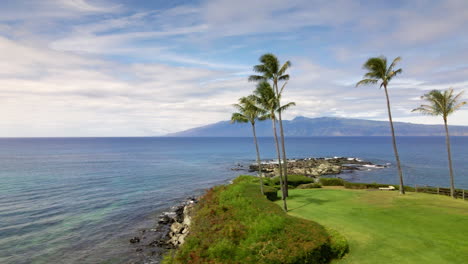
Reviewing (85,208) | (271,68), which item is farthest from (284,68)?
(85,208)

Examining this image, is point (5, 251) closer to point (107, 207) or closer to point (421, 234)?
point (107, 207)

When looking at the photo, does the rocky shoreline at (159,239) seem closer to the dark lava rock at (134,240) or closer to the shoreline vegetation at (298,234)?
the dark lava rock at (134,240)

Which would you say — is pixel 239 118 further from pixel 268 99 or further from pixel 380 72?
pixel 380 72

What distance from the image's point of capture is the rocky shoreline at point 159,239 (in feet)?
80.9

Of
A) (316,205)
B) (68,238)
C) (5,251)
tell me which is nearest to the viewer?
(5,251)

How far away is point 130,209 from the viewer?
40.6m

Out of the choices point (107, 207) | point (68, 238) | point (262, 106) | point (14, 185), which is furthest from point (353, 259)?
point (14, 185)

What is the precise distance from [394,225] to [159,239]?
76.1 ft

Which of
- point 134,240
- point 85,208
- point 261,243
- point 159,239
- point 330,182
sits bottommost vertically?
point 159,239

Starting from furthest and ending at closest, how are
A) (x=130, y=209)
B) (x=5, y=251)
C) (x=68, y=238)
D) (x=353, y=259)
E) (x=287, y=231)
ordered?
1. (x=130, y=209)
2. (x=68, y=238)
3. (x=5, y=251)
4. (x=287, y=231)
5. (x=353, y=259)

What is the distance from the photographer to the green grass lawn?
1415 cm

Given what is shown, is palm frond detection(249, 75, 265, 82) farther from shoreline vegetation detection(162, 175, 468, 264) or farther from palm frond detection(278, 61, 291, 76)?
shoreline vegetation detection(162, 175, 468, 264)

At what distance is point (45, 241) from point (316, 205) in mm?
29648

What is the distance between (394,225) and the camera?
18797 mm
